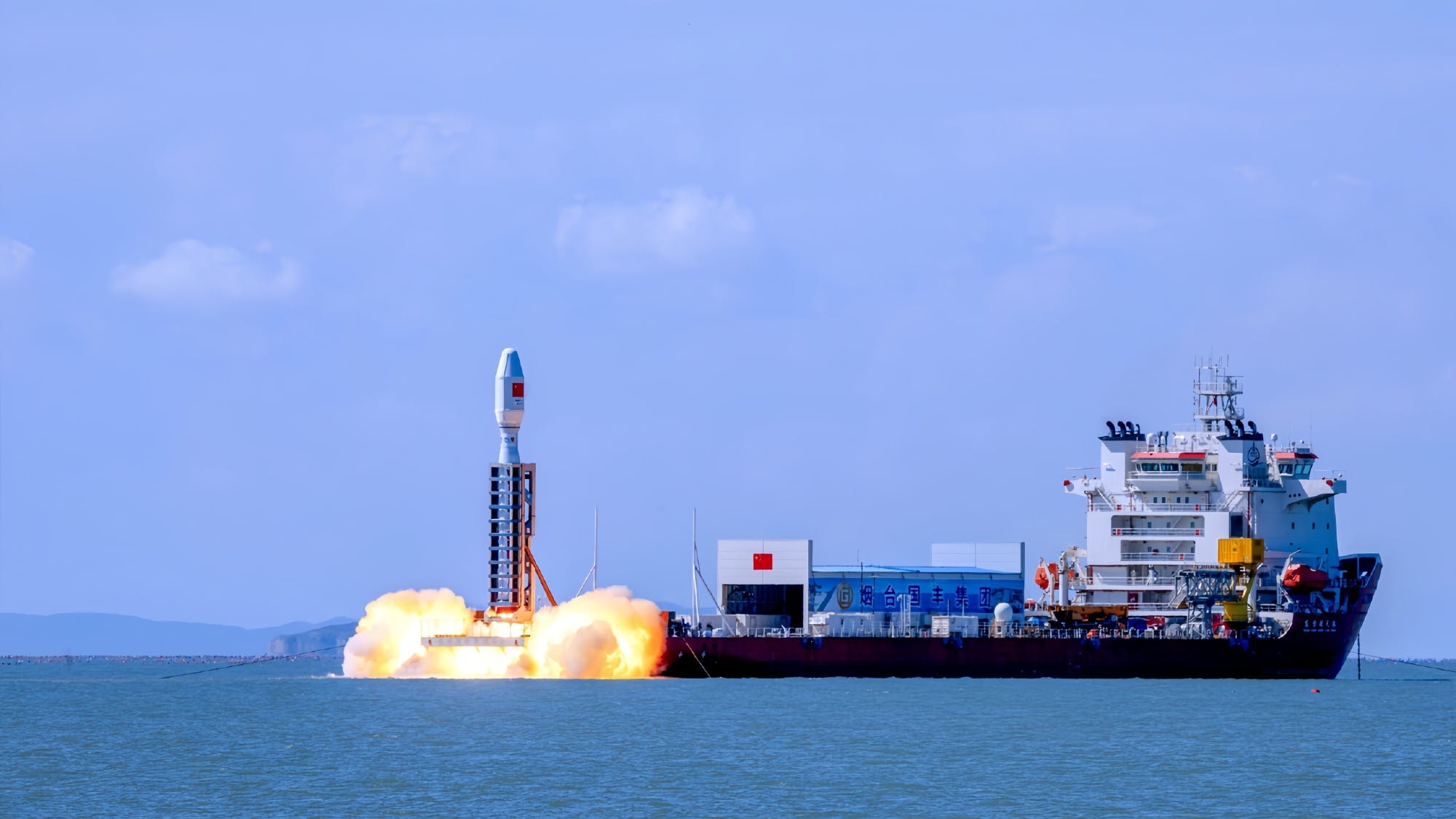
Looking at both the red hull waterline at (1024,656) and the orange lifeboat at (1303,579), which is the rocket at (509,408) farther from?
the orange lifeboat at (1303,579)

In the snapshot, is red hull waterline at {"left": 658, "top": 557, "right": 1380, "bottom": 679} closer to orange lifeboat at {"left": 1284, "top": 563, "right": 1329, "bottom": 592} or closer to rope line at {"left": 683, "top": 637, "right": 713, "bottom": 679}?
rope line at {"left": 683, "top": 637, "right": 713, "bottom": 679}

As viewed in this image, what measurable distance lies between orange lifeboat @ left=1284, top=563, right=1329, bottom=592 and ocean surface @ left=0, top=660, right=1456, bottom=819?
446cm

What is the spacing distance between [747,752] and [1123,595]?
38.8m

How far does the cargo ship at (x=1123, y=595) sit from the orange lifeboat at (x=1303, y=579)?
0.11 metres

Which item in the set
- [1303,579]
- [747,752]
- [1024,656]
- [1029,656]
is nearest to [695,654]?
[1024,656]

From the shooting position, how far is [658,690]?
94.4 m

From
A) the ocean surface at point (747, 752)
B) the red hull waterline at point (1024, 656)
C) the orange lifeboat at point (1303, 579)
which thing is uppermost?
the orange lifeboat at point (1303, 579)

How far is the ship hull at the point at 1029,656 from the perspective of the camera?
94.8 m

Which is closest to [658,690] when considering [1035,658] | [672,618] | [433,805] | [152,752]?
[672,618]

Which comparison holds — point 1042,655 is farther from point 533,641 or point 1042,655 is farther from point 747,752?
point 747,752

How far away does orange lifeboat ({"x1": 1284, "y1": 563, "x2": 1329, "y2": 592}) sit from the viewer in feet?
308

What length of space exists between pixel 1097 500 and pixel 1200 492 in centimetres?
472

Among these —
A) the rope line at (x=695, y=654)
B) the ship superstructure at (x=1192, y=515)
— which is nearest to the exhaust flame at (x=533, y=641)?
the rope line at (x=695, y=654)

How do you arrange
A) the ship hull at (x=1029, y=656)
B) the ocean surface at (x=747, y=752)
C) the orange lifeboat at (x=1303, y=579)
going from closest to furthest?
the ocean surface at (x=747, y=752) → the orange lifeboat at (x=1303, y=579) → the ship hull at (x=1029, y=656)
